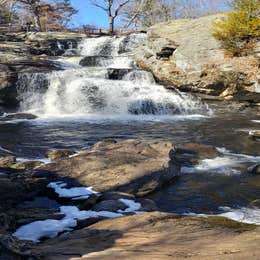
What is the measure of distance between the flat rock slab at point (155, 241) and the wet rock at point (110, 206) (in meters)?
0.82

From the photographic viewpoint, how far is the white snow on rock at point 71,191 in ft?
19.2

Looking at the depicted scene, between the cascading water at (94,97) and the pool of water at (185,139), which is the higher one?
the cascading water at (94,97)

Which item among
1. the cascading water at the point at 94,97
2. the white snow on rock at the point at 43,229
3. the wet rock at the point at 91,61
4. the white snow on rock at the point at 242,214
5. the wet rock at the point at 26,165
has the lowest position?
the white snow on rock at the point at 242,214

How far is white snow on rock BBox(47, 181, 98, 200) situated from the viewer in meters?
5.84

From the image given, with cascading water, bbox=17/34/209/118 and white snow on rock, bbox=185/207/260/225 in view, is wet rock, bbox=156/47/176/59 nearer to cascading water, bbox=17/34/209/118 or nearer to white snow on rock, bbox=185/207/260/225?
cascading water, bbox=17/34/209/118

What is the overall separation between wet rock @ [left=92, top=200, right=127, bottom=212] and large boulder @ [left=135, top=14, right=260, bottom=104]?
473 inches

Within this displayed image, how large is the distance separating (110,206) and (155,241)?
1.82 metres

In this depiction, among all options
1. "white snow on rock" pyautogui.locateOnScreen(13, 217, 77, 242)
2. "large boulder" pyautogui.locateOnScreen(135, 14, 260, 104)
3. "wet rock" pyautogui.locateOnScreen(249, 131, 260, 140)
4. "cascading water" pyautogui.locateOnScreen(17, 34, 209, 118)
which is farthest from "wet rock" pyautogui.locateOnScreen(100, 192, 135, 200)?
"large boulder" pyautogui.locateOnScreen(135, 14, 260, 104)

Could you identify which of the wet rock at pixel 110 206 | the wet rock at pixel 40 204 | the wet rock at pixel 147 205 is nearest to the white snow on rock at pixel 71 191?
the wet rock at pixel 40 204

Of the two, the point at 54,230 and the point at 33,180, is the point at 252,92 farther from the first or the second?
the point at 54,230

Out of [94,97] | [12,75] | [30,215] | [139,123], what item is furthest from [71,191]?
[12,75]

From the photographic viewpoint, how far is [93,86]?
16.0 metres

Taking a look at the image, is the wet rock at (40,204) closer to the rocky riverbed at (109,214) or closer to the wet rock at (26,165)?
the rocky riverbed at (109,214)

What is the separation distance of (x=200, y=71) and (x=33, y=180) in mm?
12547
